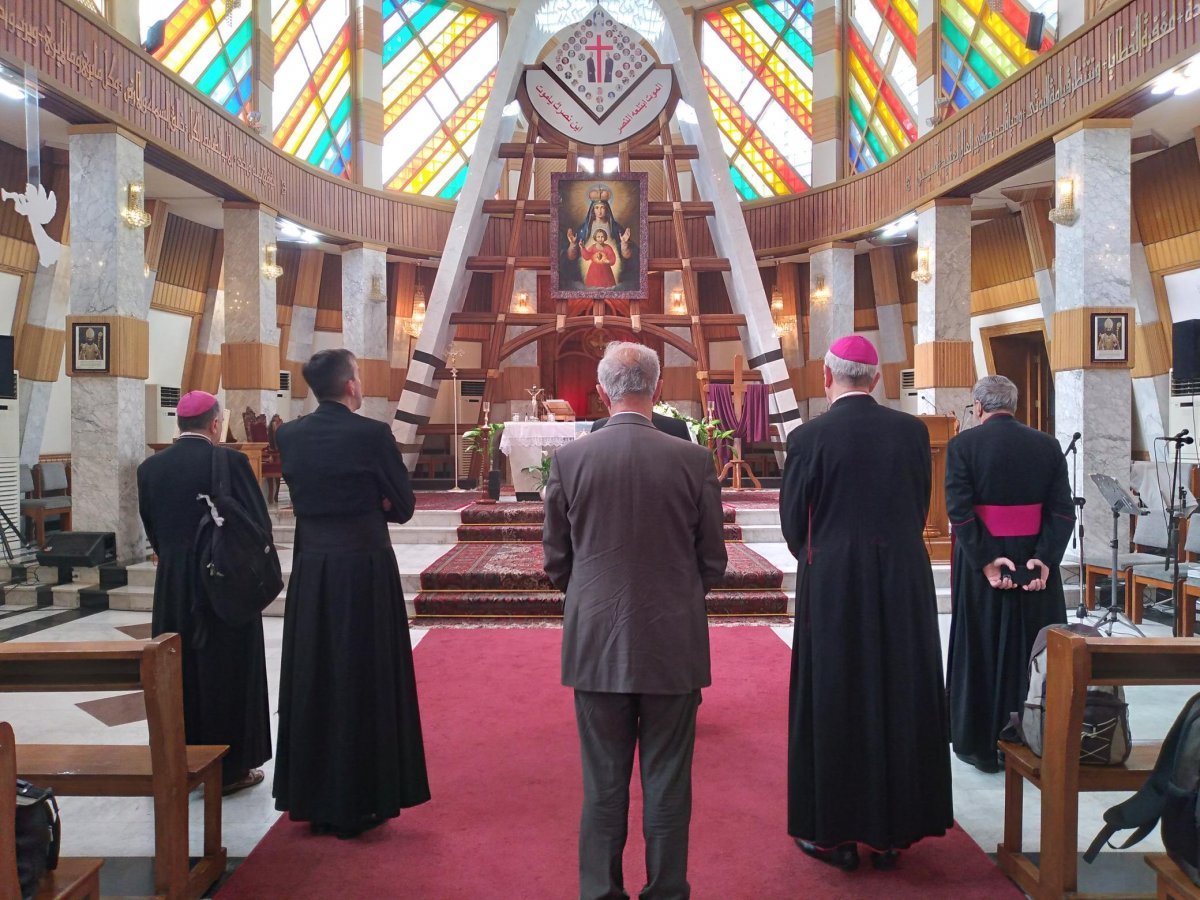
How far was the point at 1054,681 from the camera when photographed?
2.25 meters

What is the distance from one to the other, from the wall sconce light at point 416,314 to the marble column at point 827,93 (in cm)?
664

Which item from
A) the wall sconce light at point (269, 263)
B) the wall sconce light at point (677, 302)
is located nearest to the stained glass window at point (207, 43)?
the wall sconce light at point (269, 263)

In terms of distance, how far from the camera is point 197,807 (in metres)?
3.02

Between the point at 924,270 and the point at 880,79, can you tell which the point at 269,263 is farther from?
the point at 880,79

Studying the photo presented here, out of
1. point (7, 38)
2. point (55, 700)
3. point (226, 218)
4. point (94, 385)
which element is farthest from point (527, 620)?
point (226, 218)

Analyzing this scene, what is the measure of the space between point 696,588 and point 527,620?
158 inches

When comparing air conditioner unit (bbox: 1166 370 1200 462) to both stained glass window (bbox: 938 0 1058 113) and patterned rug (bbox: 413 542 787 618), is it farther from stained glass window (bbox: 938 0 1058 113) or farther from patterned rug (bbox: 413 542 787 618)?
patterned rug (bbox: 413 542 787 618)

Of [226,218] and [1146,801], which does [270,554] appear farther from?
[226,218]

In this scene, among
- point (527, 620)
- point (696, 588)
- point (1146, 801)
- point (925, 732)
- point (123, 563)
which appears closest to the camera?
point (1146, 801)

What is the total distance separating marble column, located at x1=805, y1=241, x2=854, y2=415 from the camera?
12.4 meters

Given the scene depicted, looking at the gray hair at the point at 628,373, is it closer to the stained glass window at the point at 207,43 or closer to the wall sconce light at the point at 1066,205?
the wall sconce light at the point at 1066,205

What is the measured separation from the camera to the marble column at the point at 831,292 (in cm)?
1241

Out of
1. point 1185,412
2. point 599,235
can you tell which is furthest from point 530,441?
point 1185,412

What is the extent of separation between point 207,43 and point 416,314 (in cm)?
528
